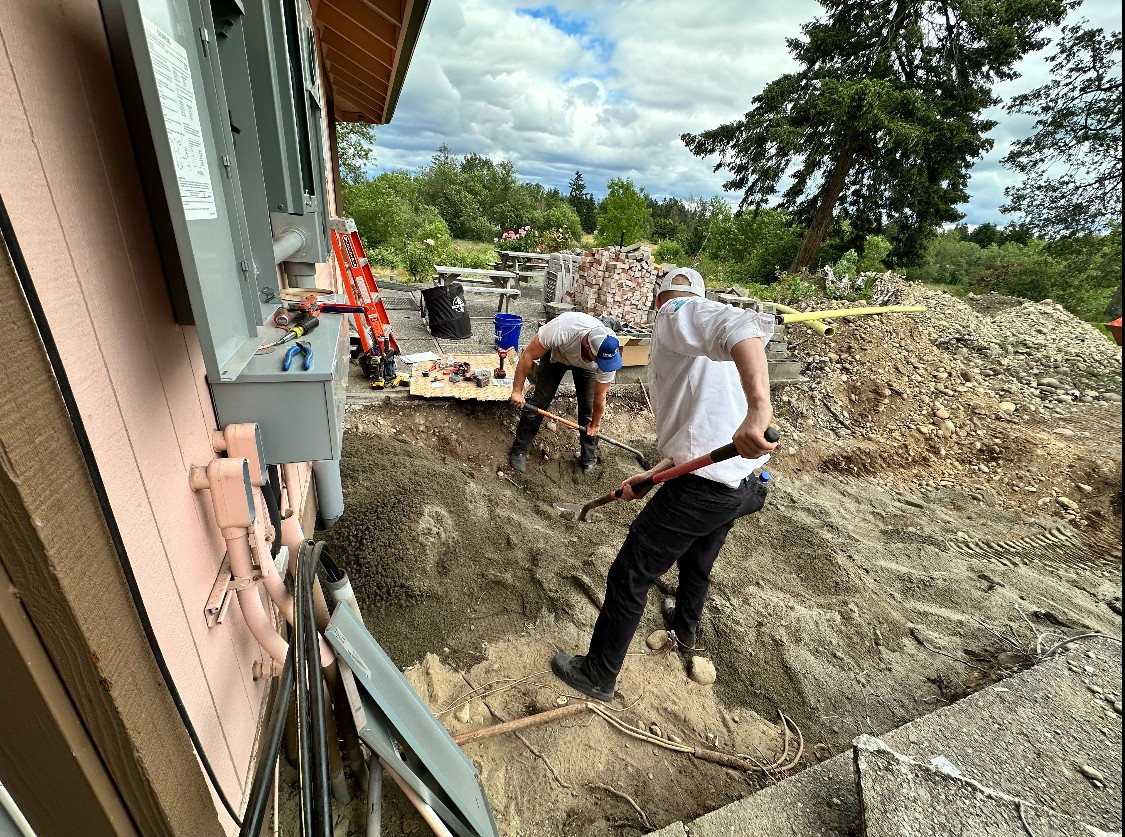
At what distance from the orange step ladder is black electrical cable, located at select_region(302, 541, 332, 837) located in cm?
428

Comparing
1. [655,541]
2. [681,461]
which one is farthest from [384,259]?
[655,541]

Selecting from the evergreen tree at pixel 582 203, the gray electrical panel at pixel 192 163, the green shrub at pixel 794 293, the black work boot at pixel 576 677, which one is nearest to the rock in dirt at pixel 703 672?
the black work boot at pixel 576 677

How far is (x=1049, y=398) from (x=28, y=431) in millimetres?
10439

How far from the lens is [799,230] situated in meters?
17.1

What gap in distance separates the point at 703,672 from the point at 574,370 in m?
2.95

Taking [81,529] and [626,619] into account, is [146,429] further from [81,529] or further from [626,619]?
[626,619]

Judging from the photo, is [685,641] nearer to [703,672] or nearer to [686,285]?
[703,672]

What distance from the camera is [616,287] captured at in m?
8.01

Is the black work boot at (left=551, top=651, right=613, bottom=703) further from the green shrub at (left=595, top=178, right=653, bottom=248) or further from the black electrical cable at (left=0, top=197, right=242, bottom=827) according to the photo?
the green shrub at (left=595, top=178, right=653, bottom=248)

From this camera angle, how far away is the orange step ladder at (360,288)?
518 cm

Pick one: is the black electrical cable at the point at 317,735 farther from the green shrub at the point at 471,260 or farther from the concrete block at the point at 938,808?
the green shrub at the point at 471,260

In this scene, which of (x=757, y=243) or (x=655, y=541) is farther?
(x=757, y=243)

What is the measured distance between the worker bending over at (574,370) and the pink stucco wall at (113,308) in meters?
3.20

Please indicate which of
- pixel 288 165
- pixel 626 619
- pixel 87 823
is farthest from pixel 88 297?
pixel 626 619
